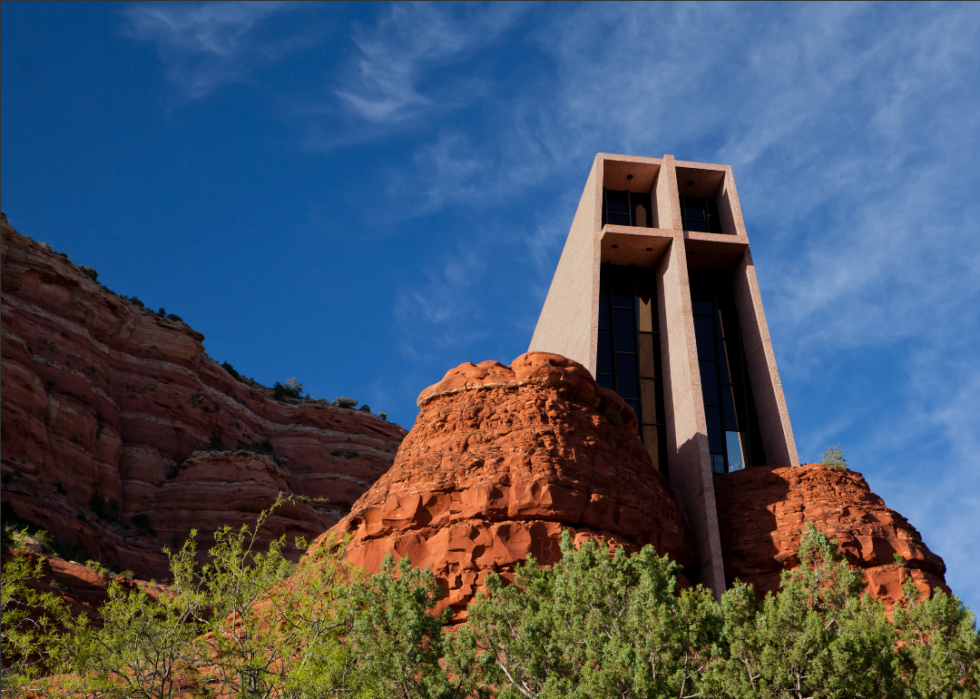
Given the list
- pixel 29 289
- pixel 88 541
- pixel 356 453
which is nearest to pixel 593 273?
pixel 88 541

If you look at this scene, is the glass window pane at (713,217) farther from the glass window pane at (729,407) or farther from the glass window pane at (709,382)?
the glass window pane at (729,407)

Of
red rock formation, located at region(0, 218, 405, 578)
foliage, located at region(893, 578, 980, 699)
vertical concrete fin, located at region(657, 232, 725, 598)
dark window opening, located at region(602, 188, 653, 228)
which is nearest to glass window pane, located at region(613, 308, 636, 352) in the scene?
vertical concrete fin, located at region(657, 232, 725, 598)

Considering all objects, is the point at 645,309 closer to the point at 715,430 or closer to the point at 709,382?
the point at 709,382

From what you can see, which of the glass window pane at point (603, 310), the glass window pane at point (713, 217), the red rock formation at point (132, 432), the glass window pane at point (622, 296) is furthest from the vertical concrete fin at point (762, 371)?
the red rock formation at point (132, 432)

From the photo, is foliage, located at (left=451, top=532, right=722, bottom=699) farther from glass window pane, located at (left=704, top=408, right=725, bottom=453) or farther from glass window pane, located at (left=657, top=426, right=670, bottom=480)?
glass window pane, located at (left=704, top=408, right=725, bottom=453)

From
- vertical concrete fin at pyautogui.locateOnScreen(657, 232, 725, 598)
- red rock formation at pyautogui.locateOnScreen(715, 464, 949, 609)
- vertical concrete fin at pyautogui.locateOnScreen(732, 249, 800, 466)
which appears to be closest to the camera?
red rock formation at pyautogui.locateOnScreen(715, 464, 949, 609)

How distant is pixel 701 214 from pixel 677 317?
6874 millimetres

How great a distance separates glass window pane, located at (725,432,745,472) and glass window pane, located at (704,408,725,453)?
233mm

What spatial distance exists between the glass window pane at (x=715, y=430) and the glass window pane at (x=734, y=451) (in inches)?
9.2

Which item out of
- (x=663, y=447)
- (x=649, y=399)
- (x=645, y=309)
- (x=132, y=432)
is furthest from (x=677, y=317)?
(x=132, y=432)

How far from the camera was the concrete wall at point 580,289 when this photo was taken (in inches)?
1246

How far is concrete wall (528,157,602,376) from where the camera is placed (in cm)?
3164

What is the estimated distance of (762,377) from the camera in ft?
105

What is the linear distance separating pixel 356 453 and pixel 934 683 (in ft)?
151
